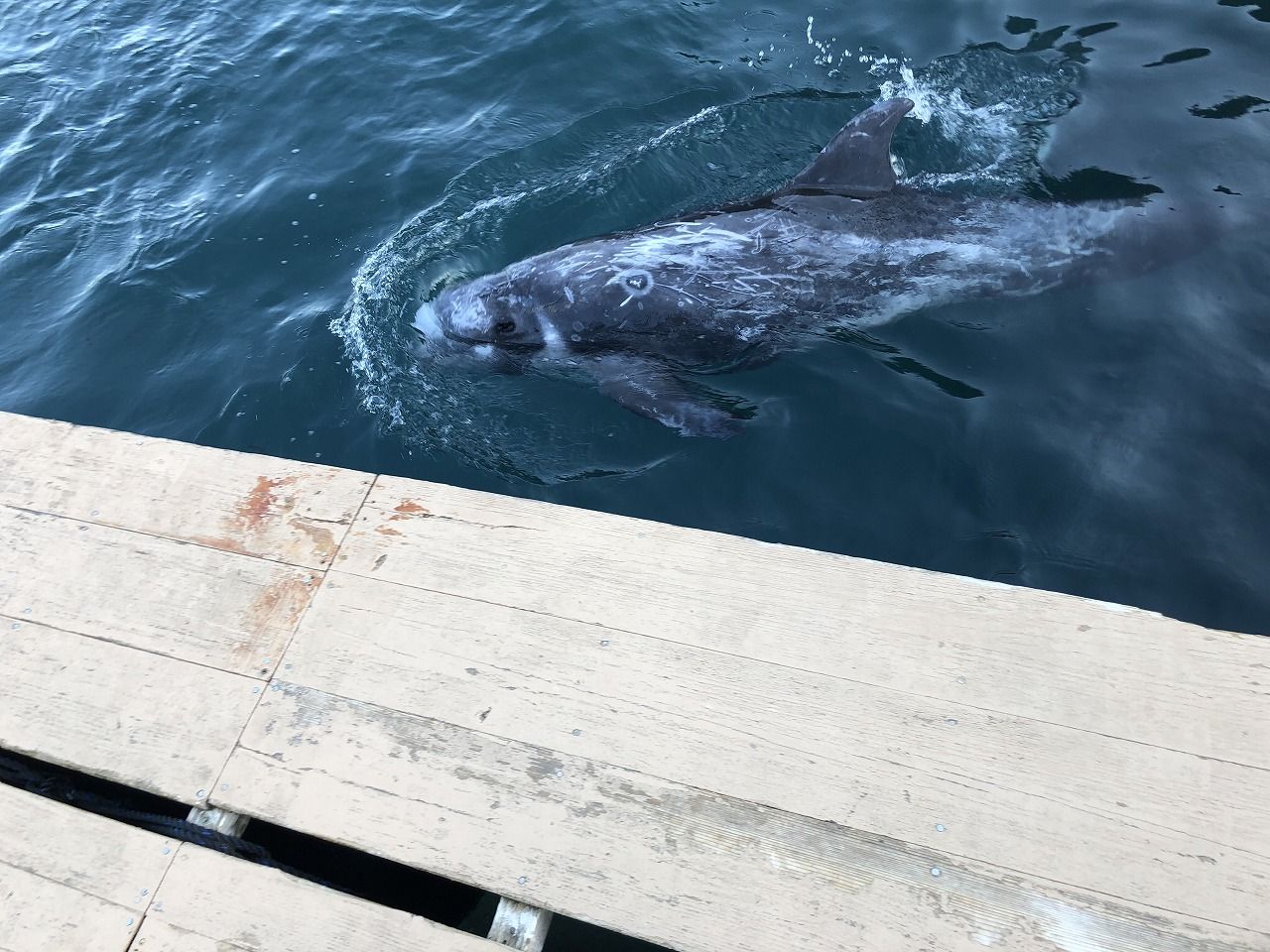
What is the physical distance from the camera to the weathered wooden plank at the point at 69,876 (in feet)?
11.7

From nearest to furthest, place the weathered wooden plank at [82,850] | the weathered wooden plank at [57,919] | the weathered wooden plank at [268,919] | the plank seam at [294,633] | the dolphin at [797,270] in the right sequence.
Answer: the weathered wooden plank at [268,919], the weathered wooden plank at [57,919], the weathered wooden plank at [82,850], the plank seam at [294,633], the dolphin at [797,270]

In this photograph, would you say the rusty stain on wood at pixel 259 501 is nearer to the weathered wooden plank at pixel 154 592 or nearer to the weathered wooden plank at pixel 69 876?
the weathered wooden plank at pixel 154 592

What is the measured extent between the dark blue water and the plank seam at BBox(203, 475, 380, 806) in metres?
1.51

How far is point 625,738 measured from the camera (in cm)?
378

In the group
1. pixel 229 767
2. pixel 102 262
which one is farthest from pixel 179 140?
pixel 229 767

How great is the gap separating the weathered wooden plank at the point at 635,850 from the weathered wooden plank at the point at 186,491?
1045 millimetres

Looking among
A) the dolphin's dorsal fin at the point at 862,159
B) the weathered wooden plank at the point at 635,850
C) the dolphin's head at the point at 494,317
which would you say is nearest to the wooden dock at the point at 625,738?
the weathered wooden plank at the point at 635,850

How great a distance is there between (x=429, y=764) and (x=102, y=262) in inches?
284

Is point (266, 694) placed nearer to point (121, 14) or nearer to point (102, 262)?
point (102, 262)

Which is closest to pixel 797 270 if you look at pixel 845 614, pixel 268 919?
pixel 845 614

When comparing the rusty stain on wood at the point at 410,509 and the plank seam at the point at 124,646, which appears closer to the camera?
the plank seam at the point at 124,646

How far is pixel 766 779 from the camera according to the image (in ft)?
11.8

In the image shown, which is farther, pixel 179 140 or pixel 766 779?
pixel 179 140

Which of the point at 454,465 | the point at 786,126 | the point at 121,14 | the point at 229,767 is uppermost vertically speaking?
the point at 121,14
